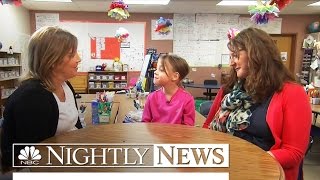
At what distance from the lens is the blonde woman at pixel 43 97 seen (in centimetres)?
110

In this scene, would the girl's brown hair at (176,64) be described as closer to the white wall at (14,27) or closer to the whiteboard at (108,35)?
the white wall at (14,27)

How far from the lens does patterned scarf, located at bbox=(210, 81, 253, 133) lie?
1366 mm

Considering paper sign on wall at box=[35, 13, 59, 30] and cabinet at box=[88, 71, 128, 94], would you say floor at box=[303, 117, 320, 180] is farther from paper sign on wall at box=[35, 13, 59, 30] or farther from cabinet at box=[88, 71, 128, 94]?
paper sign on wall at box=[35, 13, 59, 30]

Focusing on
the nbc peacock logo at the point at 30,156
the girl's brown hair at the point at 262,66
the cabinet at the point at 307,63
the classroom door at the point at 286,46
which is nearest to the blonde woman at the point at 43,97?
the nbc peacock logo at the point at 30,156

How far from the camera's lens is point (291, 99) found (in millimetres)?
1269

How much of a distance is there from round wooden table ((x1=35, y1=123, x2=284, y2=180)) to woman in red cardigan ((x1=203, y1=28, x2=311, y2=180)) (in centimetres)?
20

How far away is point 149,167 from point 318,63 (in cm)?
364

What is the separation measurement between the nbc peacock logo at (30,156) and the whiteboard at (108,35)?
247 inches

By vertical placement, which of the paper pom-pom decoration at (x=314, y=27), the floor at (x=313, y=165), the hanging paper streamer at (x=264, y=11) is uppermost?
the paper pom-pom decoration at (x=314, y=27)

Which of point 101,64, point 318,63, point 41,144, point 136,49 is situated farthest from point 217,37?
point 41,144

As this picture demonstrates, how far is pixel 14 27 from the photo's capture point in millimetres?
5828

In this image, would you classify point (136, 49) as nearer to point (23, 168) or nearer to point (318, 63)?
point (318, 63)

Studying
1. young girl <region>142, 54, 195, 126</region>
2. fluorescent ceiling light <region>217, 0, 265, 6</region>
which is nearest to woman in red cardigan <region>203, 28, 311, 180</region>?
young girl <region>142, 54, 195, 126</region>

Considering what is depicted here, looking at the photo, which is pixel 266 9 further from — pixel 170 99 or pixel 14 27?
→ pixel 14 27
